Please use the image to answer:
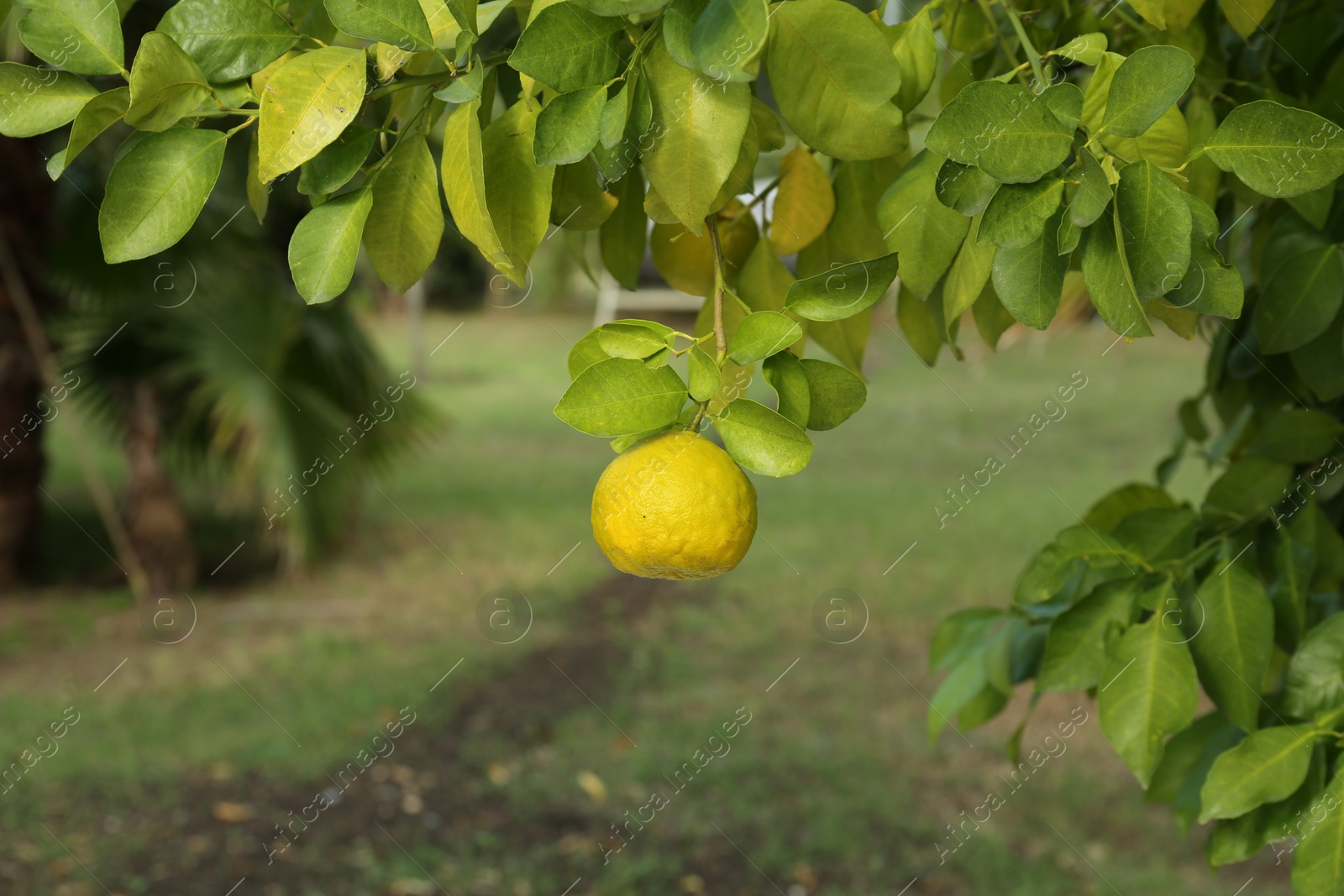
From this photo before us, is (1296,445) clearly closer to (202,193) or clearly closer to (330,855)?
(202,193)

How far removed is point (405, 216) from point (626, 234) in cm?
19

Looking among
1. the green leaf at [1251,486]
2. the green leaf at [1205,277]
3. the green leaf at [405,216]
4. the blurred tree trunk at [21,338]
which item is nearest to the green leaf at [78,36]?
the green leaf at [405,216]

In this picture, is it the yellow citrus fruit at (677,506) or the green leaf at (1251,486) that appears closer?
the yellow citrus fruit at (677,506)

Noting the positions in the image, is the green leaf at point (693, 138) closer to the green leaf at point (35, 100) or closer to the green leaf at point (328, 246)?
the green leaf at point (328, 246)

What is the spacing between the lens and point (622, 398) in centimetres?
45

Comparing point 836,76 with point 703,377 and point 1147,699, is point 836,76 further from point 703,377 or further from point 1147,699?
point 1147,699

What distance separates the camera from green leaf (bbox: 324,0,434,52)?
0.45 meters

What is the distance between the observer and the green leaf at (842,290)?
1.52ft

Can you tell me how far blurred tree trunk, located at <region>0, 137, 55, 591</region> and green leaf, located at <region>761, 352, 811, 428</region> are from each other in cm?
294

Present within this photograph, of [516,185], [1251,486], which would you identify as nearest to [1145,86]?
[516,185]

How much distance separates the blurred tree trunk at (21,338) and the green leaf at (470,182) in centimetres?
284

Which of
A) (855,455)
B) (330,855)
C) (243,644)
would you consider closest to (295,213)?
(243,644)

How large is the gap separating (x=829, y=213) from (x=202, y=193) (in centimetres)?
34

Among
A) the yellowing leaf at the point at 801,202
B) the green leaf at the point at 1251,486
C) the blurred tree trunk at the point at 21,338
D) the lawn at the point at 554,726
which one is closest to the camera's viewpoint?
the yellowing leaf at the point at 801,202
